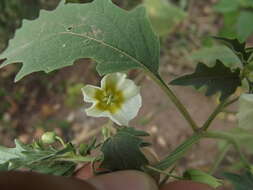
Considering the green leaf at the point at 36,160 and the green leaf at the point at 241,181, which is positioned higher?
the green leaf at the point at 36,160

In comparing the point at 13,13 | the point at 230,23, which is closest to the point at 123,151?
the point at 230,23

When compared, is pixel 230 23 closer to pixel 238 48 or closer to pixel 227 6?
pixel 227 6

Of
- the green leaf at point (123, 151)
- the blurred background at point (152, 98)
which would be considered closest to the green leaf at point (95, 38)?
the green leaf at point (123, 151)

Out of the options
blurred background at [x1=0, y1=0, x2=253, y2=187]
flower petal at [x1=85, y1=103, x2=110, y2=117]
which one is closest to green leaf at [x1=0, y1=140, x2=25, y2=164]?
flower petal at [x1=85, y1=103, x2=110, y2=117]

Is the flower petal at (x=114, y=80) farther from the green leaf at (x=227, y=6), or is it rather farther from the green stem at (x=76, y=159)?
the green leaf at (x=227, y=6)

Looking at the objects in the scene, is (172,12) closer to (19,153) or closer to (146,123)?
(146,123)
